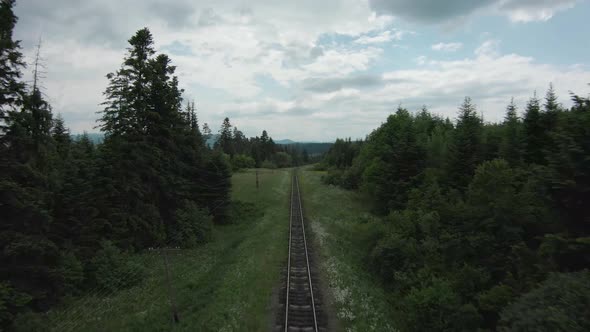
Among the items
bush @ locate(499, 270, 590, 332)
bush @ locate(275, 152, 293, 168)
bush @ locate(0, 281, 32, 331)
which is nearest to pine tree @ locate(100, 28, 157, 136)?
bush @ locate(0, 281, 32, 331)

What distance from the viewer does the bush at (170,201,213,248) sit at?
1226 inches

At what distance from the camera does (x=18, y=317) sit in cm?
1484

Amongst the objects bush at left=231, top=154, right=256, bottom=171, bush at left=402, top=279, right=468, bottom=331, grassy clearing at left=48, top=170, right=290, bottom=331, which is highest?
bush at left=231, top=154, right=256, bottom=171

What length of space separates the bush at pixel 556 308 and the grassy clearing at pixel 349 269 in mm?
5911

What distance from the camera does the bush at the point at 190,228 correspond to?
102ft

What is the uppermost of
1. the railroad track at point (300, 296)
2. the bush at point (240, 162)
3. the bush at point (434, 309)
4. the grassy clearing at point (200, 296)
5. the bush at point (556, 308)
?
the bush at point (240, 162)

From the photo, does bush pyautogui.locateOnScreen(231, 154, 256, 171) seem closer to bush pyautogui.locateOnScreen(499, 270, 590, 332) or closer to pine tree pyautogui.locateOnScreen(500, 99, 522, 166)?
pine tree pyautogui.locateOnScreen(500, 99, 522, 166)

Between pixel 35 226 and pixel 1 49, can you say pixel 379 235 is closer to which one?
pixel 35 226

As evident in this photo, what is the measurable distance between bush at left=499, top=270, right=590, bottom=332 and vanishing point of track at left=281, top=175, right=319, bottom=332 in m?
7.49

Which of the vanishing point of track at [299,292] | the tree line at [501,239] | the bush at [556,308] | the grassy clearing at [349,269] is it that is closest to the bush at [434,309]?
the tree line at [501,239]

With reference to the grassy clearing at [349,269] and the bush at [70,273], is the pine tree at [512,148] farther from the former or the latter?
the bush at [70,273]

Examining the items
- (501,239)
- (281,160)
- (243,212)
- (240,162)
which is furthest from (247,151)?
(501,239)

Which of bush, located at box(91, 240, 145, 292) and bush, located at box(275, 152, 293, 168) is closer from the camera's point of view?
bush, located at box(91, 240, 145, 292)

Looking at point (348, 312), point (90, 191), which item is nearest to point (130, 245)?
point (90, 191)
